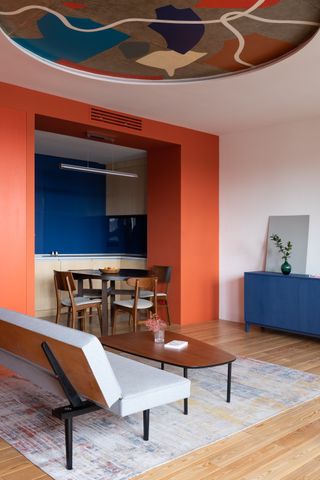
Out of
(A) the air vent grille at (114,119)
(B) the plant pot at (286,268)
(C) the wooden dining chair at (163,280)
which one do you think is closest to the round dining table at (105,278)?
(C) the wooden dining chair at (163,280)

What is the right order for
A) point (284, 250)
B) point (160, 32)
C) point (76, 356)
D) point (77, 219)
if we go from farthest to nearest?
point (77, 219)
point (284, 250)
point (160, 32)
point (76, 356)

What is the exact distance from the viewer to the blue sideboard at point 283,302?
581 cm

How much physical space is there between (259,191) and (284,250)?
100 cm

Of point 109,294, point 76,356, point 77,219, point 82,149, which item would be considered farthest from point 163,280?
point 76,356

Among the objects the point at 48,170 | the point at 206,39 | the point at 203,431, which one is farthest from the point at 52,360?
the point at 48,170

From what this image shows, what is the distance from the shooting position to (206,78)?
488 centimetres

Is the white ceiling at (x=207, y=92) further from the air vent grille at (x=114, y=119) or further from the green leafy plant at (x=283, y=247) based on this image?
the green leafy plant at (x=283, y=247)

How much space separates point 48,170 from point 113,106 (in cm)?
347

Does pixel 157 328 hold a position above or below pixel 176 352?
above

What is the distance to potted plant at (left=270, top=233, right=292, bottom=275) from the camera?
626 cm

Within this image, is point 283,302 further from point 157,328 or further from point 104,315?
point 157,328

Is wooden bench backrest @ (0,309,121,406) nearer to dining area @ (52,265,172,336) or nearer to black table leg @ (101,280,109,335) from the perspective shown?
dining area @ (52,265,172,336)

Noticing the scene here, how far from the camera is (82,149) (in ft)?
27.5

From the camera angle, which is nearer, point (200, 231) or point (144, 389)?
point (144, 389)
